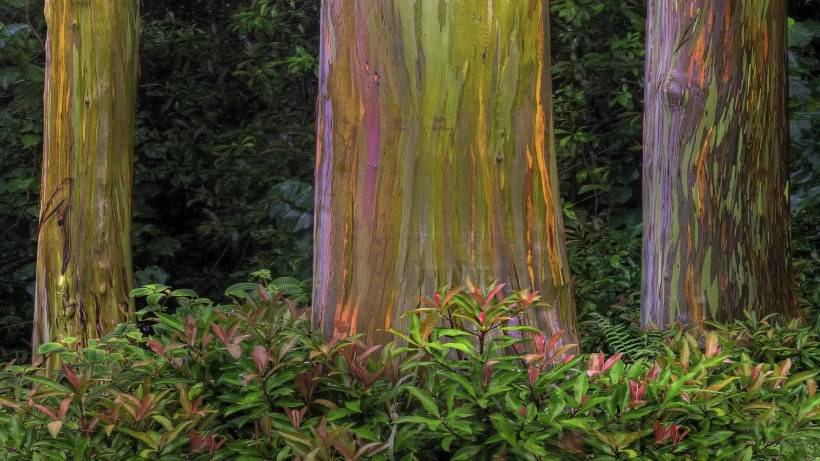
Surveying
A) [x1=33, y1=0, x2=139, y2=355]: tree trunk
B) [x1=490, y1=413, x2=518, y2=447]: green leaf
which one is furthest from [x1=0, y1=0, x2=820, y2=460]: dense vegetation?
[x1=33, y1=0, x2=139, y2=355]: tree trunk

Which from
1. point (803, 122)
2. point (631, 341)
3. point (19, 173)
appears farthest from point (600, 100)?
point (19, 173)

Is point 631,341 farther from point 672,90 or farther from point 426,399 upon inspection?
point 426,399

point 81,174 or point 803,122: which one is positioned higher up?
A: point 803,122

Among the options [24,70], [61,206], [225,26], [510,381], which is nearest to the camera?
[510,381]

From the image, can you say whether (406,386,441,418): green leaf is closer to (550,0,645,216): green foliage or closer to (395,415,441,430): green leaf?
(395,415,441,430): green leaf

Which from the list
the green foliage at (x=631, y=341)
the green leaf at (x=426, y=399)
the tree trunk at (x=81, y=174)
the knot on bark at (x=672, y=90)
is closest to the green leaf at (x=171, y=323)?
the green leaf at (x=426, y=399)

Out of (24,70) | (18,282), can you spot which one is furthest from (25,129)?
(18,282)

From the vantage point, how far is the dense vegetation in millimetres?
2402

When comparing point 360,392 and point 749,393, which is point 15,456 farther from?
point 749,393

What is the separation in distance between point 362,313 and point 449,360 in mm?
415

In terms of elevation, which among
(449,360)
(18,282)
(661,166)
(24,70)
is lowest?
(18,282)

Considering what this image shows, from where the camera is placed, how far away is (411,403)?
2600mm

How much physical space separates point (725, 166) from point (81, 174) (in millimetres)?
3813

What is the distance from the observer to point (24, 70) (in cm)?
840
